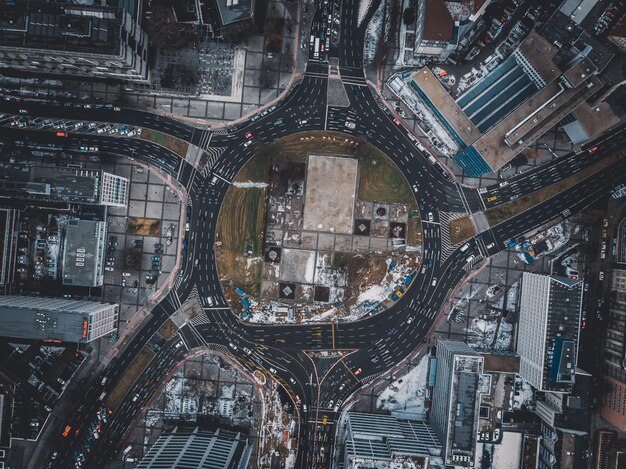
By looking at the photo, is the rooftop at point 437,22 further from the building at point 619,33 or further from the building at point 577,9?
the building at point 619,33

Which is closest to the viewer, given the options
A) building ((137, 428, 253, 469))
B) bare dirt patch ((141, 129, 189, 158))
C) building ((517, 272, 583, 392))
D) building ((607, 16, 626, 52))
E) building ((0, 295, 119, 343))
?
building ((137, 428, 253, 469))

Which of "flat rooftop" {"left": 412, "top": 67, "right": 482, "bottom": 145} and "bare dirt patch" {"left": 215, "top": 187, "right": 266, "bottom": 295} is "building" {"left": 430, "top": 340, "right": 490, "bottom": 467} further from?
"bare dirt patch" {"left": 215, "top": 187, "right": 266, "bottom": 295}

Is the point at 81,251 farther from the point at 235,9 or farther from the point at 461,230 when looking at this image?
the point at 461,230

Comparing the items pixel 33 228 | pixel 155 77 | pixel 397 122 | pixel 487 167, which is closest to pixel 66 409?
pixel 33 228

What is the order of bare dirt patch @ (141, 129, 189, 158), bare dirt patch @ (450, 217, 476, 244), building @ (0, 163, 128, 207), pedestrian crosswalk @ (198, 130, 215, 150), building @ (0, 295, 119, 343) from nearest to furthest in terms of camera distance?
building @ (0, 295, 119, 343)
building @ (0, 163, 128, 207)
bare dirt patch @ (141, 129, 189, 158)
pedestrian crosswalk @ (198, 130, 215, 150)
bare dirt patch @ (450, 217, 476, 244)

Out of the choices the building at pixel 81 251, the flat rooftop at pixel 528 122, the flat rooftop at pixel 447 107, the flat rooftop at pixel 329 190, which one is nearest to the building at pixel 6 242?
the building at pixel 81 251

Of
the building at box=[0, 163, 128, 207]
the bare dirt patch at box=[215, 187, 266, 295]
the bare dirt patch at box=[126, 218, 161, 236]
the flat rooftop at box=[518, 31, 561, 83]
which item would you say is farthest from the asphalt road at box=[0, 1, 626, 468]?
the flat rooftop at box=[518, 31, 561, 83]
